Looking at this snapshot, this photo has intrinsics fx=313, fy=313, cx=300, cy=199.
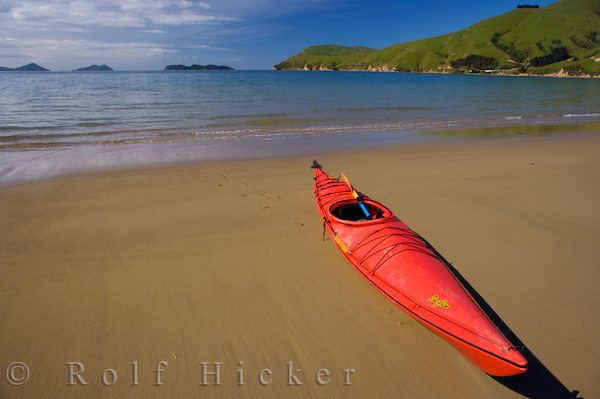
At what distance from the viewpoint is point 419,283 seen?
407cm

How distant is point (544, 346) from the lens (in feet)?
12.9

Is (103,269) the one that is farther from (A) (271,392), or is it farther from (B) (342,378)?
(B) (342,378)

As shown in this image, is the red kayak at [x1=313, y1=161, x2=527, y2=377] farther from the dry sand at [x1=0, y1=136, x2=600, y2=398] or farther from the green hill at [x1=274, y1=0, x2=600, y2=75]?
the green hill at [x1=274, y1=0, x2=600, y2=75]

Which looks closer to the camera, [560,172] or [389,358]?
[389,358]

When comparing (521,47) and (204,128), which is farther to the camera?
(521,47)

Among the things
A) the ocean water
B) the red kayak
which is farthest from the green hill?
the red kayak

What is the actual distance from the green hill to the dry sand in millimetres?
137329

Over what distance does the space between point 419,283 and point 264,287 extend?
7.83 ft

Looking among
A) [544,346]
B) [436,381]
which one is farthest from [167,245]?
[544,346]

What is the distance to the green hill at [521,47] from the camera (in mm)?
128000

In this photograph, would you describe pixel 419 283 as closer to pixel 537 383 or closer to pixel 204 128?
pixel 537 383

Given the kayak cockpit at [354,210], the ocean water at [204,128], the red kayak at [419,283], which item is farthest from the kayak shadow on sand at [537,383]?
the ocean water at [204,128]

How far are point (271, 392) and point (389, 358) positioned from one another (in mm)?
1472

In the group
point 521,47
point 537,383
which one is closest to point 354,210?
point 537,383
